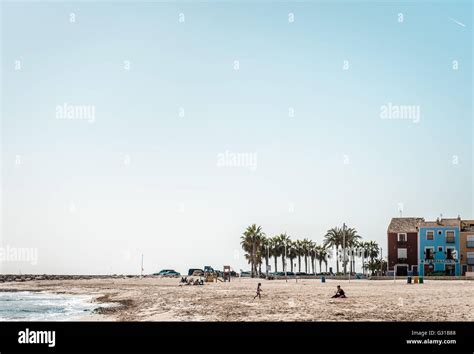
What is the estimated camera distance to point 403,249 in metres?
87.6

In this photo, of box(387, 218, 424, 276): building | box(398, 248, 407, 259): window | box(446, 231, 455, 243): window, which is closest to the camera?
box(446, 231, 455, 243): window

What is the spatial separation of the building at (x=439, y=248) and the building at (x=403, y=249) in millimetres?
1174

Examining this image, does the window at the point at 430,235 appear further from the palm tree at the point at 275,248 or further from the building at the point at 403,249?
the palm tree at the point at 275,248

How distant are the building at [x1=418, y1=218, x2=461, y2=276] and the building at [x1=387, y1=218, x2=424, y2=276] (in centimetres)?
117

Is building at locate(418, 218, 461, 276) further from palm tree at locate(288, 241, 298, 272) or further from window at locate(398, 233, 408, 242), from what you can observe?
palm tree at locate(288, 241, 298, 272)

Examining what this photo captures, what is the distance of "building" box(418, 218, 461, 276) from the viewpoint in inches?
3287

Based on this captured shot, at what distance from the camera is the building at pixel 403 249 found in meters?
86.2

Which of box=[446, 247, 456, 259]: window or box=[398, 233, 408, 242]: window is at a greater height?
box=[398, 233, 408, 242]: window

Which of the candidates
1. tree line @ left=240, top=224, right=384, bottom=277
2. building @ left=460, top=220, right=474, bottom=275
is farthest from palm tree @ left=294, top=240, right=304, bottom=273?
building @ left=460, top=220, right=474, bottom=275

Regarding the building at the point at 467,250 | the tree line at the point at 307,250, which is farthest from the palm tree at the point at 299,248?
the building at the point at 467,250

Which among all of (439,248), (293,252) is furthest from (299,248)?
(439,248)

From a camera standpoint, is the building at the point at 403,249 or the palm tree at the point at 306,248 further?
the palm tree at the point at 306,248

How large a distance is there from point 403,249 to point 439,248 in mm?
5392
